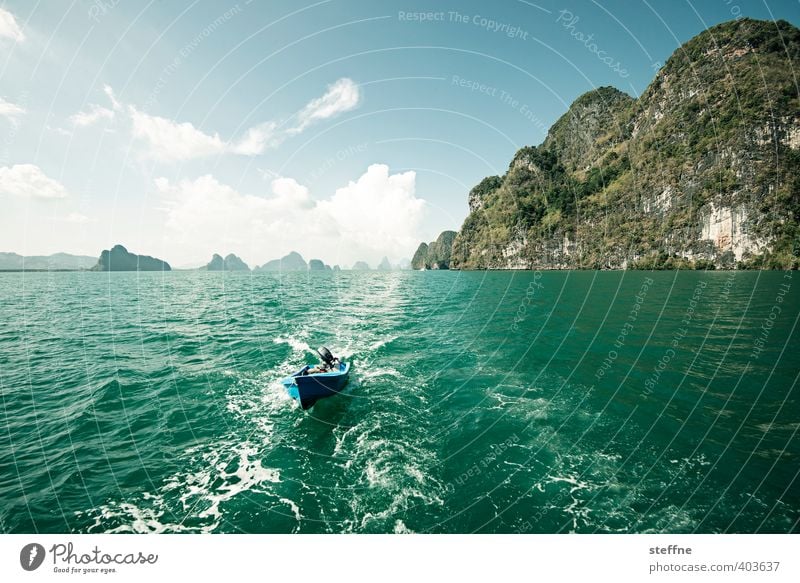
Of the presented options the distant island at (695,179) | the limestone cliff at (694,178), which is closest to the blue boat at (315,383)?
the limestone cliff at (694,178)

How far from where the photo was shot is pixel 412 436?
38.8 ft

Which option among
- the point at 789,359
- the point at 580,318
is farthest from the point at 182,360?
the point at 789,359

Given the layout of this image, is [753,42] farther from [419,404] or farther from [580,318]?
[419,404]

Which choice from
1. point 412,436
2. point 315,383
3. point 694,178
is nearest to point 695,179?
point 694,178

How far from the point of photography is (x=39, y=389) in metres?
15.4

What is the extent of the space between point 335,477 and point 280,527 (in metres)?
2.04

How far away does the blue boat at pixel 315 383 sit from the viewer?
13.1 meters

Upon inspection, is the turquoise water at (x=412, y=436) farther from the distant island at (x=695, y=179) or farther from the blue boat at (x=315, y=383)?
the distant island at (x=695, y=179)

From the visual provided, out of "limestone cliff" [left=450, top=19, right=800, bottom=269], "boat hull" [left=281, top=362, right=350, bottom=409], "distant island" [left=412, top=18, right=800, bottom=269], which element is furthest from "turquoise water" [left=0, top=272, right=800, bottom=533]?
"distant island" [left=412, top=18, right=800, bottom=269]

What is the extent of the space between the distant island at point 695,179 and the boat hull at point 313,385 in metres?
133

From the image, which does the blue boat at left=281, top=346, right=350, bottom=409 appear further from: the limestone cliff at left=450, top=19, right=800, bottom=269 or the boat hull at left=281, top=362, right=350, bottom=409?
the limestone cliff at left=450, top=19, right=800, bottom=269

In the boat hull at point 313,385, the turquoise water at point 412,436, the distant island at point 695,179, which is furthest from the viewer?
the distant island at point 695,179

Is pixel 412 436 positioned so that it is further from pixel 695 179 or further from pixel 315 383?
pixel 695 179
